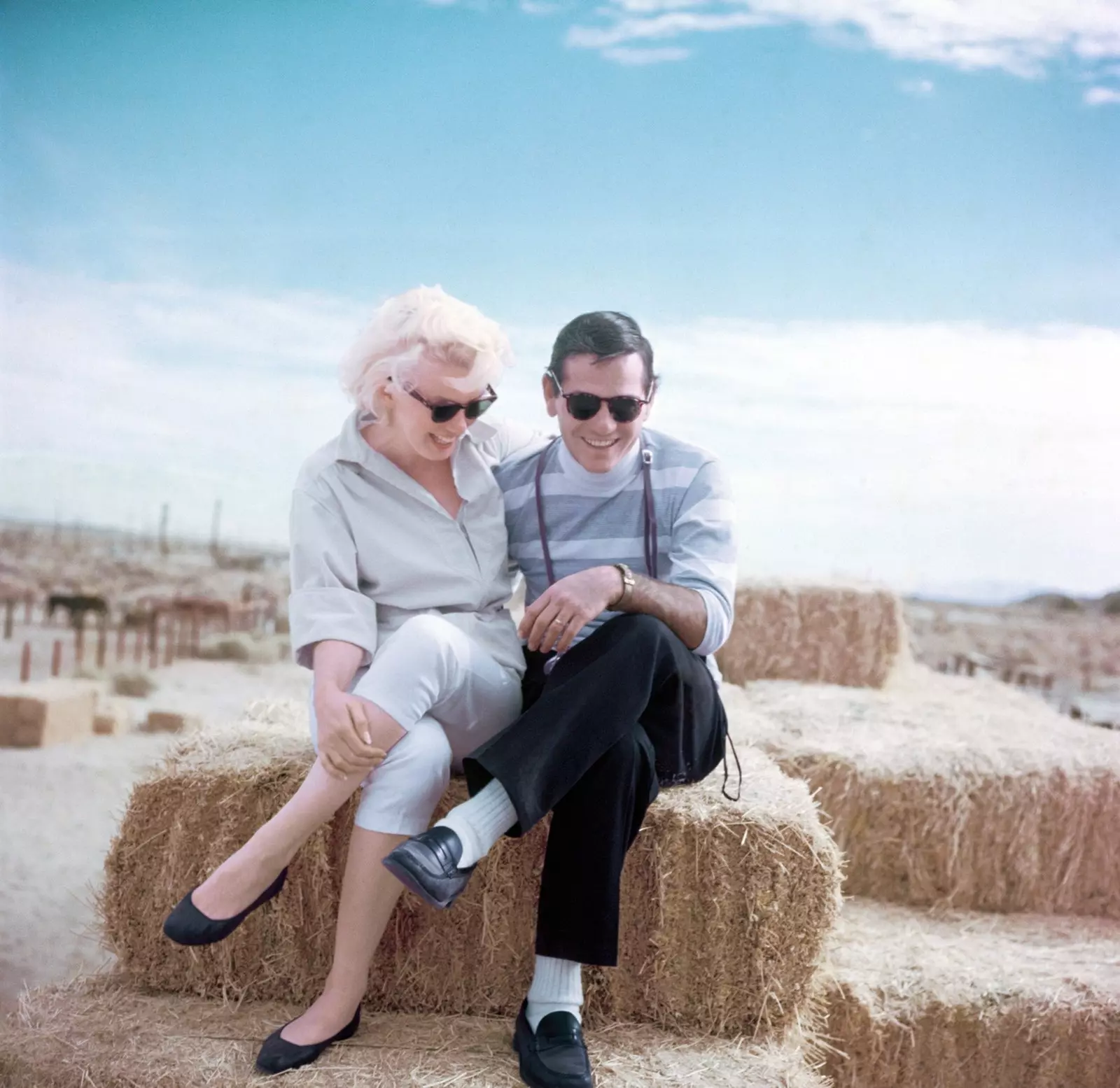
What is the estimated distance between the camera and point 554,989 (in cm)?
177

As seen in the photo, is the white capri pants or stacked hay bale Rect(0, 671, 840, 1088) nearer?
the white capri pants

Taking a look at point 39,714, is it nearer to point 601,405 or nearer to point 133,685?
point 133,685

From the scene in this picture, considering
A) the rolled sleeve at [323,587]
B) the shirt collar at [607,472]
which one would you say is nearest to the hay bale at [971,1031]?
the shirt collar at [607,472]


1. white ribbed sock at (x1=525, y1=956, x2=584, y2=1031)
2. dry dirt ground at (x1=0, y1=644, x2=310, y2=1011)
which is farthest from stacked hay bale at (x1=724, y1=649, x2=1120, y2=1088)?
dry dirt ground at (x1=0, y1=644, x2=310, y2=1011)

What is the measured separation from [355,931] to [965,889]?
1809 millimetres

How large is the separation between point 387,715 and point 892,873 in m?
1.71

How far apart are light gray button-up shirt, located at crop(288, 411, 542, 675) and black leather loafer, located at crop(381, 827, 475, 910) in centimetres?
41

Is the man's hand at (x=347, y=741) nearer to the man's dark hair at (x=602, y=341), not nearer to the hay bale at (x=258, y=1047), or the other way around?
the hay bale at (x=258, y=1047)

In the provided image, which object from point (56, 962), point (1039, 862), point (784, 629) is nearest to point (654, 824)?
point (1039, 862)

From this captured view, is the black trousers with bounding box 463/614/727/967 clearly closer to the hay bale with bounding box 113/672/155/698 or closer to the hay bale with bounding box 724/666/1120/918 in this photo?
the hay bale with bounding box 724/666/1120/918

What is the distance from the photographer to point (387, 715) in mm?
1735

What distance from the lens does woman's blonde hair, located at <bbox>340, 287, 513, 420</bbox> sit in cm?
191

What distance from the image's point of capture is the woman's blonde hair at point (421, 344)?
6.25 ft

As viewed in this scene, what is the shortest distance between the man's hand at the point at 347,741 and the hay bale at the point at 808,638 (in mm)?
2424
